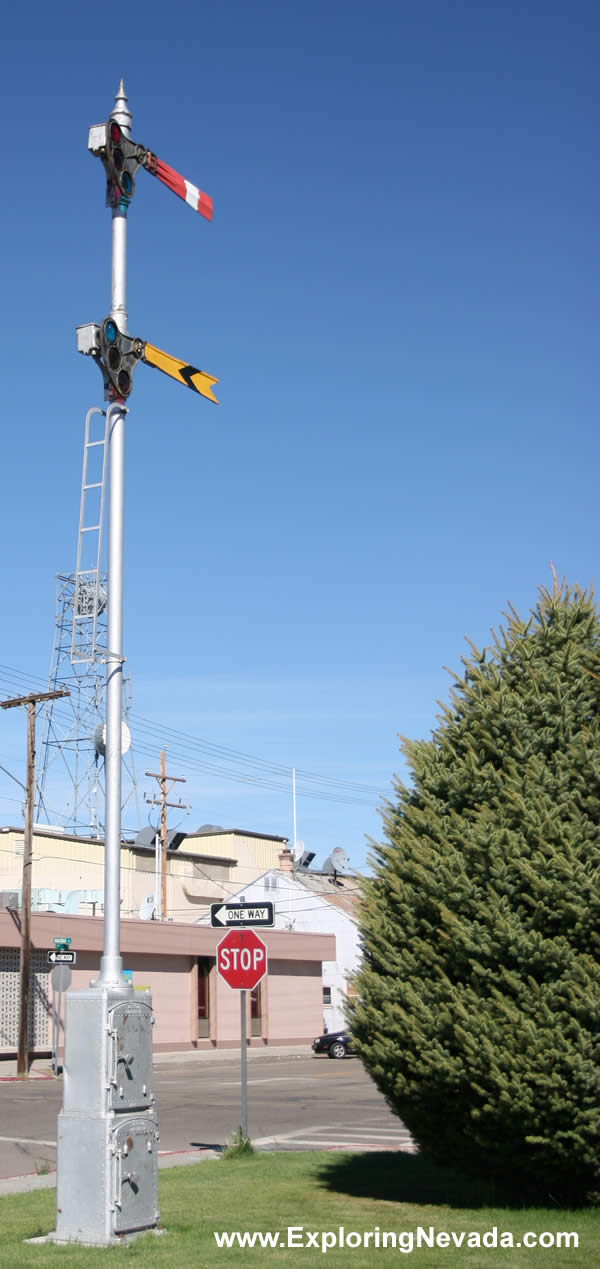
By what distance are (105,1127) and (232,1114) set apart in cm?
Answer: 1270

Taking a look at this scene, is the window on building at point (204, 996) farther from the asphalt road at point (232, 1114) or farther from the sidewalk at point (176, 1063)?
the asphalt road at point (232, 1114)

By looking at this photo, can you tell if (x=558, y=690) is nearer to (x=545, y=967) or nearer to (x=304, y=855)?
(x=545, y=967)

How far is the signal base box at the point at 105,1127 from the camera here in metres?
7.45

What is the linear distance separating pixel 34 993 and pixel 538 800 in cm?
3137

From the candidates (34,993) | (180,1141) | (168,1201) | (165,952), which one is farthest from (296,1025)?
(168,1201)

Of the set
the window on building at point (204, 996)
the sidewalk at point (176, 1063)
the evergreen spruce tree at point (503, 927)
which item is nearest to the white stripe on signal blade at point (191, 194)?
the evergreen spruce tree at point (503, 927)

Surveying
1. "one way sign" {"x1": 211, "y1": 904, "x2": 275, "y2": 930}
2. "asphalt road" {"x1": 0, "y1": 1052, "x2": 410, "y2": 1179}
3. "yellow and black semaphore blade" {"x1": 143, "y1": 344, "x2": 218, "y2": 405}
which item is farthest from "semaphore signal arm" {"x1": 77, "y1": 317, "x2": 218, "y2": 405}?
"asphalt road" {"x1": 0, "y1": 1052, "x2": 410, "y2": 1179}

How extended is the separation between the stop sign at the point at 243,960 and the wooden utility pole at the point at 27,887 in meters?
Result: 19.3

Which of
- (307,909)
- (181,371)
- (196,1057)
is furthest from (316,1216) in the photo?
(307,909)

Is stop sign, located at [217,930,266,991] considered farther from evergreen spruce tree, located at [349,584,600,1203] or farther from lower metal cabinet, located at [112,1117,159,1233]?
lower metal cabinet, located at [112,1117,159,1233]

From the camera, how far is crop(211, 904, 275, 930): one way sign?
44.1 feet

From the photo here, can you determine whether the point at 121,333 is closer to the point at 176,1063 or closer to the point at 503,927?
the point at 503,927

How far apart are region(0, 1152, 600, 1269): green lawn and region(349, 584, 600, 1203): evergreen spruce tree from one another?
0.46 m

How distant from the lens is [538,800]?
8164 mm
